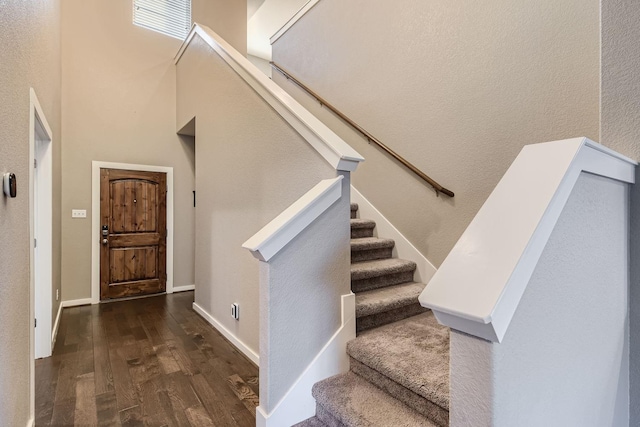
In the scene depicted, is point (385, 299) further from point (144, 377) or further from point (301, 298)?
point (144, 377)

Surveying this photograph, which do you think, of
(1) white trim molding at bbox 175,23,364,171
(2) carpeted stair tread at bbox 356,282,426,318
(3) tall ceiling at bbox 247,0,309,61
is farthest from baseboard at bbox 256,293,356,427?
(3) tall ceiling at bbox 247,0,309,61

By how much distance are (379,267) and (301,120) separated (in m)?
1.19

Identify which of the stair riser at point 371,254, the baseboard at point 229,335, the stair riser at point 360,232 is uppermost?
the stair riser at point 360,232

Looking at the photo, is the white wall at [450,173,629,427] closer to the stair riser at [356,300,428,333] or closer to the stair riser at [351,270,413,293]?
the stair riser at [356,300,428,333]

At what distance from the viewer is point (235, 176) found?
286 cm

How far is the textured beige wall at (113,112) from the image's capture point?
13.2ft

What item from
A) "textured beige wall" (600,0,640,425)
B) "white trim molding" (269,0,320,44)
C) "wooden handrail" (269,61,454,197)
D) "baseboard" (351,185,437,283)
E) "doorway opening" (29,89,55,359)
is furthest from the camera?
"white trim molding" (269,0,320,44)

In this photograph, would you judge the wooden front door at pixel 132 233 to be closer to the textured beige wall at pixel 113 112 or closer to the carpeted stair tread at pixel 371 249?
the textured beige wall at pixel 113 112

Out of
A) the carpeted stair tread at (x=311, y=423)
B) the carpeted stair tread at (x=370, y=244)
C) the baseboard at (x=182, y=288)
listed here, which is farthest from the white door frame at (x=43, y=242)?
the carpeted stair tread at (x=370, y=244)

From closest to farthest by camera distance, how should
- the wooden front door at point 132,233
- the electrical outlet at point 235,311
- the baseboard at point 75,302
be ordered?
1. the electrical outlet at point 235,311
2. the baseboard at point 75,302
3. the wooden front door at point 132,233

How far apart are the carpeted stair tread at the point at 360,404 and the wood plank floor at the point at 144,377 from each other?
0.57m

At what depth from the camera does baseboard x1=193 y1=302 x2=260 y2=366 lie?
8.21ft

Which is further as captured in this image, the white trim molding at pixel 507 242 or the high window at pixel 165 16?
the high window at pixel 165 16

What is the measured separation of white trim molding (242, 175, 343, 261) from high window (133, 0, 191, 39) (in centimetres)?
462
